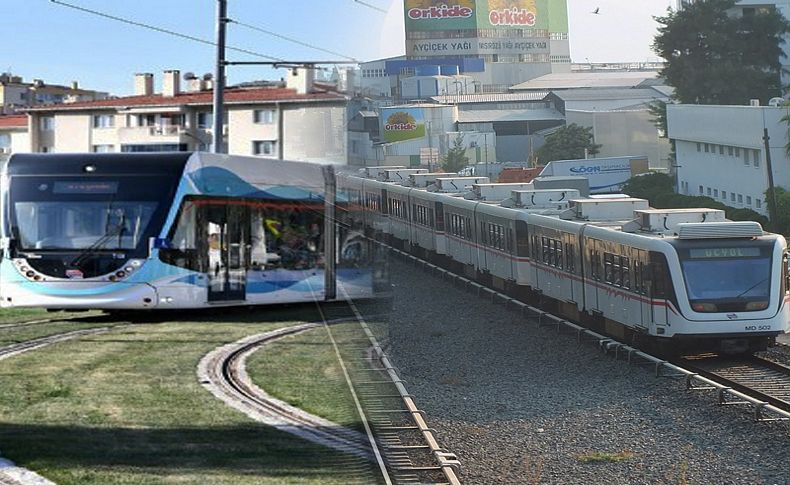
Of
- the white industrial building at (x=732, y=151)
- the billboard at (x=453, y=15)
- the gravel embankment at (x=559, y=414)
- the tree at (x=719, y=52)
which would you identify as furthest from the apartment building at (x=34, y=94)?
the tree at (x=719, y=52)

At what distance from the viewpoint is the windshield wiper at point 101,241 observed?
190cm

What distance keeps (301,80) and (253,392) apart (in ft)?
1.83

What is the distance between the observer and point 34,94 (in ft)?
6.44

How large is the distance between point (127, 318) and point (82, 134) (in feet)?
1.10

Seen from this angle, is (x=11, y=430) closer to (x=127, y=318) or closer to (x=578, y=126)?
(x=127, y=318)

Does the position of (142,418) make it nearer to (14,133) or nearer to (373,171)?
(14,133)

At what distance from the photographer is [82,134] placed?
196cm

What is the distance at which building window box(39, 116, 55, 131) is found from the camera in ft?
6.51

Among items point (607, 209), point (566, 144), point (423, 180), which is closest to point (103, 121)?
point (423, 180)

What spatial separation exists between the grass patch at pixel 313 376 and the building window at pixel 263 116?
1.41 feet

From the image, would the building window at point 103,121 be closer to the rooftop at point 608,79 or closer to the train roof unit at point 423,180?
the train roof unit at point 423,180

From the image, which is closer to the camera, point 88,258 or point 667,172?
point 88,258

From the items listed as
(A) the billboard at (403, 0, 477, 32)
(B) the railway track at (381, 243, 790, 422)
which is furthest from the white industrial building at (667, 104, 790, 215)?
(A) the billboard at (403, 0, 477, 32)

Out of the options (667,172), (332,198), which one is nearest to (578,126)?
(667,172)
